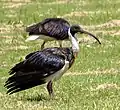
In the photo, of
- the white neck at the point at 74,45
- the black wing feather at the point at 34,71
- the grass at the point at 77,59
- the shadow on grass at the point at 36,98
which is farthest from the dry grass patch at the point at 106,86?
the black wing feather at the point at 34,71

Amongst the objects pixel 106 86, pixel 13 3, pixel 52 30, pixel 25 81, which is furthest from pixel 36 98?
pixel 13 3

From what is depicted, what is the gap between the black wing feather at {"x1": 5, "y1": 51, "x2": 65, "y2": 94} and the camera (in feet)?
49.3

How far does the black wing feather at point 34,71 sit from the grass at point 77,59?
1.67 ft

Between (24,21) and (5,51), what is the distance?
11.8m

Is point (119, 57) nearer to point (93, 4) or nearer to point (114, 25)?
point (114, 25)

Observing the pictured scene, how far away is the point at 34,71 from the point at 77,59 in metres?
10.7

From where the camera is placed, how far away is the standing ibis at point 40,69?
15.0 metres

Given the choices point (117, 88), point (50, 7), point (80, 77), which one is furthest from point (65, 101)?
point (50, 7)

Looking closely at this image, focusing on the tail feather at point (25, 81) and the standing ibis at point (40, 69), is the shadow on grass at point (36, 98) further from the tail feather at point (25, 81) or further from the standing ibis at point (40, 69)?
the tail feather at point (25, 81)

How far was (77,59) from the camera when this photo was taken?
2573 cm

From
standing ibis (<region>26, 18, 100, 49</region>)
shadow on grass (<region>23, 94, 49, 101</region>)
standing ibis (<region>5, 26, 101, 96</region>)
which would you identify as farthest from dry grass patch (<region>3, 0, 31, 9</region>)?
standing ibis (<region>5, 26, 101, 96</region>)

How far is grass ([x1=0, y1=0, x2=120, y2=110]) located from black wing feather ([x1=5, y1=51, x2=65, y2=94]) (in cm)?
51

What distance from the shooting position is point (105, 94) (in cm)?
1645

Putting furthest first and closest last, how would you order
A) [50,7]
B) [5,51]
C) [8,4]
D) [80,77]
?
[8,4] → [50,7] → [5,51] → [80,77]
